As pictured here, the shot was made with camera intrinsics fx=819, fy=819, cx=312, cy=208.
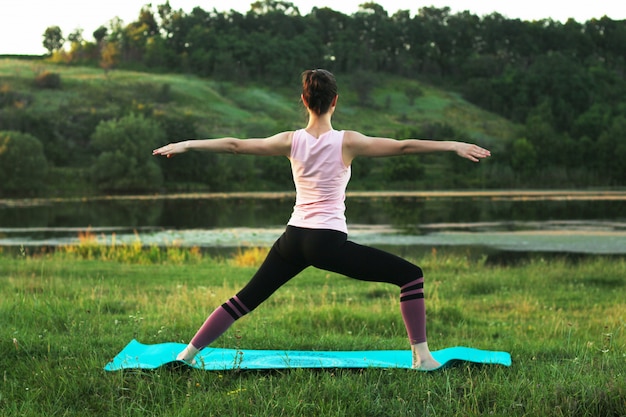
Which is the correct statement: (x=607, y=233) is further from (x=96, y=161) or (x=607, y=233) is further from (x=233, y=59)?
(x=233, y=59)

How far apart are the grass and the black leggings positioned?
611 mm

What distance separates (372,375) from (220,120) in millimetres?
108464

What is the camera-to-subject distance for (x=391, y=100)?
135125 millimetres

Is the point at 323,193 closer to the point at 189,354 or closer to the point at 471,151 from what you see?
the point at 471,151

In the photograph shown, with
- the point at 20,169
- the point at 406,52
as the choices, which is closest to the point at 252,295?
the point at 20,169

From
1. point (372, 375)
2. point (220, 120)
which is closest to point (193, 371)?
point (372, 375)

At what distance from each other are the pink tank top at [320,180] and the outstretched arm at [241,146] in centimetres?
7

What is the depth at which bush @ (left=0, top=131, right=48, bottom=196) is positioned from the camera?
69.2m

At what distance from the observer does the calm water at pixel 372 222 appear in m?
28.9

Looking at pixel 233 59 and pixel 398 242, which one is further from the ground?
pixel 233 59

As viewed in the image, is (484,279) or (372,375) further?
(484,279)

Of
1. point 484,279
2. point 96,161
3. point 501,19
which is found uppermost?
point 501,19

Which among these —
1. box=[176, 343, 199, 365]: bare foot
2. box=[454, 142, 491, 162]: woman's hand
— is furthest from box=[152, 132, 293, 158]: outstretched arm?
box=[176, 343, 199, 365]: bare foot

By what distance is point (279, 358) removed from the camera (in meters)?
5.75
